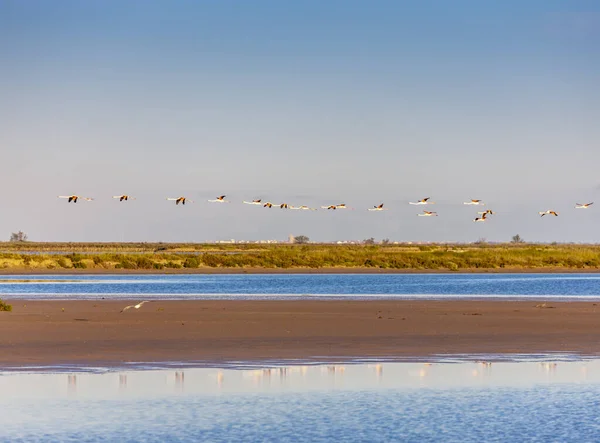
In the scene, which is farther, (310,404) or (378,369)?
(378,369)

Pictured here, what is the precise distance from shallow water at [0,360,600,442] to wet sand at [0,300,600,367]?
2.33 m

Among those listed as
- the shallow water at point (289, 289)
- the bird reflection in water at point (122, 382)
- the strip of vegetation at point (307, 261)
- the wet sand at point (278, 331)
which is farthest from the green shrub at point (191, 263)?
the bird reflection in water at point (122, 382)

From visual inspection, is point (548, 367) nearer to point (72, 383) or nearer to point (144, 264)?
point (72, 383)

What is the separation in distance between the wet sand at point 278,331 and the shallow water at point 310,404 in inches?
91.9

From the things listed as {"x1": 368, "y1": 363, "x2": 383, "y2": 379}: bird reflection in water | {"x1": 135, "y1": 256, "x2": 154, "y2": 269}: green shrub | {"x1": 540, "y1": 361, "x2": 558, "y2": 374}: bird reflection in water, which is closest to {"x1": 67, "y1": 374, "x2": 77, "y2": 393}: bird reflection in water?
{"x1": 368, "y1": 363, "x2": 383, "y2": 379}: bird reflection in water

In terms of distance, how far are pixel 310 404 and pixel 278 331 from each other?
10.6m

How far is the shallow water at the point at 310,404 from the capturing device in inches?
501

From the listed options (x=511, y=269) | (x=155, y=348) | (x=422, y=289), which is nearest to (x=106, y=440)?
(x=155, y=348)

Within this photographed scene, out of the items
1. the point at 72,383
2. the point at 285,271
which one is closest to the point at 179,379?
the point at 72,383

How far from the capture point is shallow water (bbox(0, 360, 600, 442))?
501 inches

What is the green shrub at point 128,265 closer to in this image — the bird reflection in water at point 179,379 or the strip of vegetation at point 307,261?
the strip of vegetation at point 307,261

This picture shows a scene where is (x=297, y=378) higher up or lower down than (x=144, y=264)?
lower down

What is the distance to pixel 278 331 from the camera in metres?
25.3

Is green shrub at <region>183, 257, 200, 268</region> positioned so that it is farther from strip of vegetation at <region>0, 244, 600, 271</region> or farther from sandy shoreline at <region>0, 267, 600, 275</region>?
sandy shoreline at <region>0, 267, 600, 275</region>
